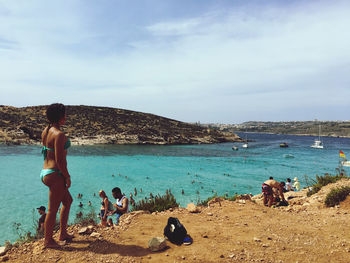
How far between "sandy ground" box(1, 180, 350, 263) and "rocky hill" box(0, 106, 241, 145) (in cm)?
A: 5587

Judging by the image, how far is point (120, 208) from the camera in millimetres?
7219

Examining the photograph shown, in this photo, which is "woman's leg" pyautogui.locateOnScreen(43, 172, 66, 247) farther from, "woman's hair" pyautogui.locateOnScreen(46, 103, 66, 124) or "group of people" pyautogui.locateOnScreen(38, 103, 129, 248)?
"woman's hair" pyautogui.locateOnScreen(46, 103, 66, 124)

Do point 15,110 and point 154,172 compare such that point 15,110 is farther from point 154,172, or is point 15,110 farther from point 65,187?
point 65,187

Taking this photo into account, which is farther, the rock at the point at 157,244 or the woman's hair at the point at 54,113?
the rock at the point at 157,244

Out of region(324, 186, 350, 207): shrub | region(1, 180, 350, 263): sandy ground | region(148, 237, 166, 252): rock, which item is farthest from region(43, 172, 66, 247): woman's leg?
region(324, 186, 350, 207): shrub

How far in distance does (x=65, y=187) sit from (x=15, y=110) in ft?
249

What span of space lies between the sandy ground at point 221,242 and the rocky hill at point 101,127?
55872 mm

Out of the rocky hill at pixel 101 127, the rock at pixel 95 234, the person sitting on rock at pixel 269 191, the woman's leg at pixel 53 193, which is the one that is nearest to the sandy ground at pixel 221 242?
the rock at pixel 95 234

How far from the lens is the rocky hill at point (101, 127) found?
5456 cm

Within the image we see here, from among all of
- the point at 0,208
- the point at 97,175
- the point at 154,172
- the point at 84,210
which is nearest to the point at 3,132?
the point at 97,175

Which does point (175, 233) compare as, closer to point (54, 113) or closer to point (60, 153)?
point (60, 153)

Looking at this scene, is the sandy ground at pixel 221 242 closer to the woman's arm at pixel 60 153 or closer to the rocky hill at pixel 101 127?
the woman's arm at pixel 60 153

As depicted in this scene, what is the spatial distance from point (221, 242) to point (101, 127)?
65.2 meters

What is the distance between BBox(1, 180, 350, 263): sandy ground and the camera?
13.6 ft
